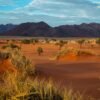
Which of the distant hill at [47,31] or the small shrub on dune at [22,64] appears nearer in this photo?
the small shrub on dune at [22,64]

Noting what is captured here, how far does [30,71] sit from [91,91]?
4.44 metres

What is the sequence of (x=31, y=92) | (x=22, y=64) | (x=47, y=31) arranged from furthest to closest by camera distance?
(x=47, y=31) < (x=22, y=64) < (x=31, y=92)

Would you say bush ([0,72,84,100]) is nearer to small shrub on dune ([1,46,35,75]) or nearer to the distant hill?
small shrub on dune ([1,46,35,75])

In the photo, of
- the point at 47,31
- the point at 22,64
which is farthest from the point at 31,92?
the point at 47,31

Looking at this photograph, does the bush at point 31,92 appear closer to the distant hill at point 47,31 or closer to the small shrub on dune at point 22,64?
the small shrub on dune at point 22,64

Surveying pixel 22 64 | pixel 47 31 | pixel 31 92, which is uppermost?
pixel 31 92

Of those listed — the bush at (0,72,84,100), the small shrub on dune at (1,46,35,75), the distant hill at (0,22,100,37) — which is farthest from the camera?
the distant hill at (0,22,100,37)

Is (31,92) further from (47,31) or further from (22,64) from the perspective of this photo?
(47,31)

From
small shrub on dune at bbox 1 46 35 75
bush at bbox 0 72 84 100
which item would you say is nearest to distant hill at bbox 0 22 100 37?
small shrub on dune at bbox 1 46 35 75

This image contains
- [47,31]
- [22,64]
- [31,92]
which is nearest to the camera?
[31,92]

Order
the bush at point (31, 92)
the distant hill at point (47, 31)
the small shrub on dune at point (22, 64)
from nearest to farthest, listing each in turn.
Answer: the bush at point (31, 92), the small shrub on dune at point (22, 64), the distant hill at point (47, 31)

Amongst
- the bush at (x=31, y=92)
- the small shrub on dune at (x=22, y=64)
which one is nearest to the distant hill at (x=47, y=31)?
the small shrub on dune at (x=22, y=64)

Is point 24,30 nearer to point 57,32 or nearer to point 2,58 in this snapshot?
point 57,32

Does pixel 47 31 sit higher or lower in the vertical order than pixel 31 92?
lower
